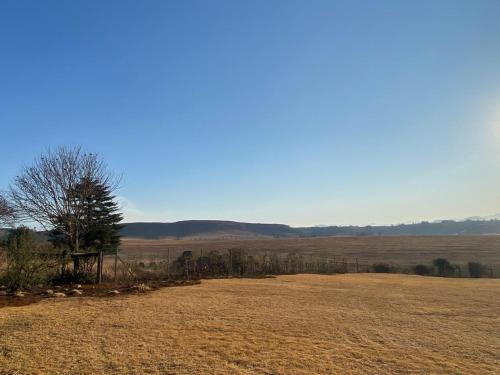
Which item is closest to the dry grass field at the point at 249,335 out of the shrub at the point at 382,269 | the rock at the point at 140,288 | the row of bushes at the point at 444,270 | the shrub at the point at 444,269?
the rock at the point at 140,288

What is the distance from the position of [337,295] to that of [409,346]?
7260 mm

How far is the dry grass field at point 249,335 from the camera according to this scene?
6881mm

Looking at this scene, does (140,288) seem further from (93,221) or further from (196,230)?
(196,230)

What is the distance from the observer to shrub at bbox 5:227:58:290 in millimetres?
14930

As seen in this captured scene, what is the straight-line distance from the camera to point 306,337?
8773 mm

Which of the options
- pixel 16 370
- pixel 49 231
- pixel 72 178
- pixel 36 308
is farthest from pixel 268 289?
pixel 49 231

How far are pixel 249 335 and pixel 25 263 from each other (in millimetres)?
10530

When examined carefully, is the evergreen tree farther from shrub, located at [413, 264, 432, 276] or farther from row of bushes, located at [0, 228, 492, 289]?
shrub, located at [413, 264, 432, 276]

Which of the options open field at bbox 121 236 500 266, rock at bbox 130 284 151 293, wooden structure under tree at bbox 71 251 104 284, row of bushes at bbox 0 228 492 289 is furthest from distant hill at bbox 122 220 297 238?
rock at bbox 130 284 151 293

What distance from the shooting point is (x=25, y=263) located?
15047mm

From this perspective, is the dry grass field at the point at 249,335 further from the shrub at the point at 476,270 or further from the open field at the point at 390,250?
the open field at the point at 390,250

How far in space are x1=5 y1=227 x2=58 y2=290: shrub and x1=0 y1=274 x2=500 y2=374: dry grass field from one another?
3.29 meters

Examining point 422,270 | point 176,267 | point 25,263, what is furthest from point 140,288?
point 422,270

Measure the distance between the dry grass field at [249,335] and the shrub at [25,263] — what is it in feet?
10.8
